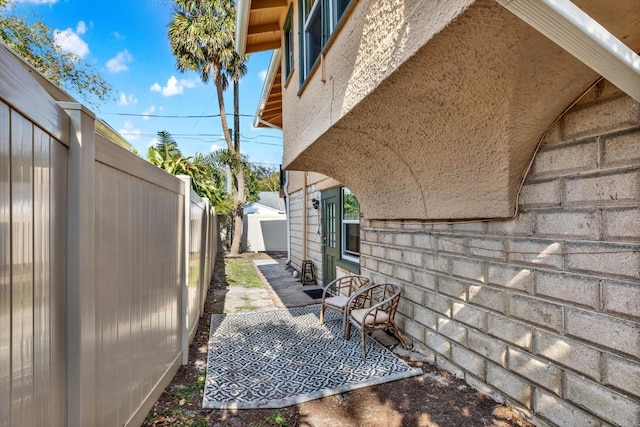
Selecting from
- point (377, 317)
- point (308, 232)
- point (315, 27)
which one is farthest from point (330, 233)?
point (315, 27)

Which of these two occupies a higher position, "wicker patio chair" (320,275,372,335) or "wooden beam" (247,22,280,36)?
"wooden beam" (247,22,280,36)

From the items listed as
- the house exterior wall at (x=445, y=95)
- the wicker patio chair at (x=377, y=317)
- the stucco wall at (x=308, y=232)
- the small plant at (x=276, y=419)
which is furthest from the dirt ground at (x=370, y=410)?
the stucco wall at (x=308, y=232)

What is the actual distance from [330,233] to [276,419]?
487 centimetres

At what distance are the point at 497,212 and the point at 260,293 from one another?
18.6 feet

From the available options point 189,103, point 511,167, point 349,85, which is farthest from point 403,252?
point 189,103

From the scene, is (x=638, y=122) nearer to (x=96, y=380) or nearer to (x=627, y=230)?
(x=627, y=230)

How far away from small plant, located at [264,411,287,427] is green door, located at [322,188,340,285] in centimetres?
428

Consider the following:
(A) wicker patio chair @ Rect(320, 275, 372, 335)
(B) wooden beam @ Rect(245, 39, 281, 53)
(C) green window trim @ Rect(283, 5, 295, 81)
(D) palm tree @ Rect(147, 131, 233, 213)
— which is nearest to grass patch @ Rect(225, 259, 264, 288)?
(D) palm tree @ Rect(147, 131, 233, 213)

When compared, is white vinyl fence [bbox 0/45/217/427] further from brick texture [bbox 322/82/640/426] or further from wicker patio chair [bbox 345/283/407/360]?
brick texture [bbox 322/82/640/426]

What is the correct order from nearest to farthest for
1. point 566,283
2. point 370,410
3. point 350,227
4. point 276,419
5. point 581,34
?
point 581,34 → point 566,283 → point 276,419 → point 370,410 → point 350,227

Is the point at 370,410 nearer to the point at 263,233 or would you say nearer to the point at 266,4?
the point at 266,4

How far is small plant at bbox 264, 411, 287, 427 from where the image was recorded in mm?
2572

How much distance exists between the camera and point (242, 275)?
31.7ft

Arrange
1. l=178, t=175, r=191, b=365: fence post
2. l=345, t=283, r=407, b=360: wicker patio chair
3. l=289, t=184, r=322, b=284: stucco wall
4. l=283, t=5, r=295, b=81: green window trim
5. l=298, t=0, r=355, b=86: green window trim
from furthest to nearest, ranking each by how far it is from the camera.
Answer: l=289, t=184, r=322, b=284: stucco wall, l=283, t=5, r=295, b=81: green window trim, l=345, t=283, r=407, b=360: wicker patio chair, l=178, t=175, r=191, b=365: fence post, l=298, t=0, r=355, b=86: green window trim
